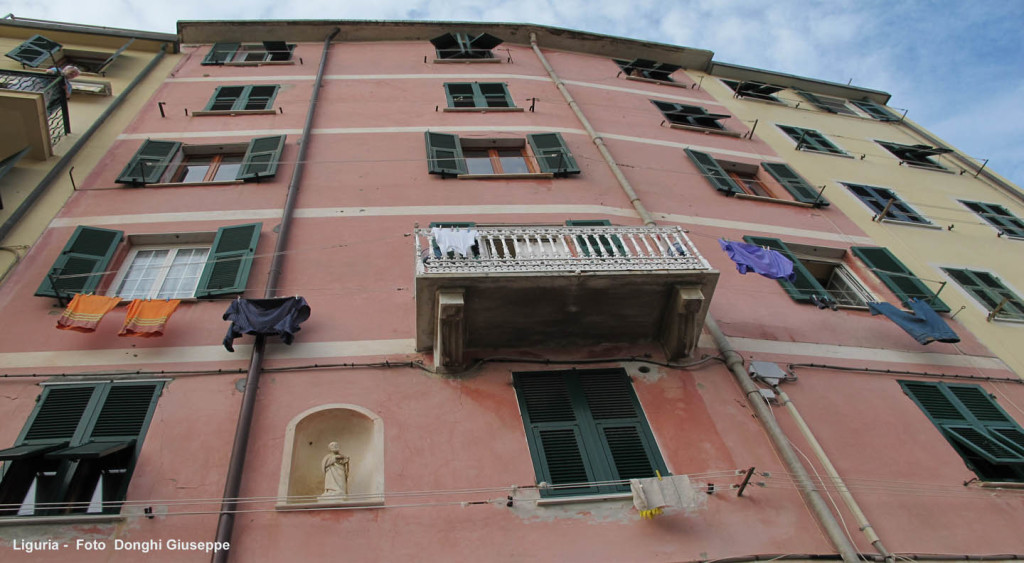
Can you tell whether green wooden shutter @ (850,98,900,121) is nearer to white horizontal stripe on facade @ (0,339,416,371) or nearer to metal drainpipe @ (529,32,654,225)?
metal drainpipe @ (529,32,654,225)

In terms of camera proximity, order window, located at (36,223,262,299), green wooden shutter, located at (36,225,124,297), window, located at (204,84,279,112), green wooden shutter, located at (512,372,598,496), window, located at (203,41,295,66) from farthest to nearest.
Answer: window, located at (203,41,295,66) < window, located at (204,84,279,112) < window, located at (36,223,262,299) < green wooden shutter, located at (36,225,124,297) < green wooden shutter, located at (512,372,598,496)

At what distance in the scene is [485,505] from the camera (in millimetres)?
7770

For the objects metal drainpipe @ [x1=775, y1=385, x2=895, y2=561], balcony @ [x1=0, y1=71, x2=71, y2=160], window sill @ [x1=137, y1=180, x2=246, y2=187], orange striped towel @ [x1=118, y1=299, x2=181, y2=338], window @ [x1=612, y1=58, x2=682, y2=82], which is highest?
window @ [x1=612, y1=58, x2=682, y2=82]

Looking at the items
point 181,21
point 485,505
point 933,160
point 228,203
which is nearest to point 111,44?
point 181,21

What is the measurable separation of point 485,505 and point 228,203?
25.8 ft

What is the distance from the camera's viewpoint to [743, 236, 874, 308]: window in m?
11.9

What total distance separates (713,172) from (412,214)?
717cm

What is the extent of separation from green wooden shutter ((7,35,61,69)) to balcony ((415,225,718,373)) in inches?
547

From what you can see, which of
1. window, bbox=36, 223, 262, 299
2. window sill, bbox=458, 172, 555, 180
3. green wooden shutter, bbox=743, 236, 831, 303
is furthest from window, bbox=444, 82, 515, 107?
window, bbox=36, 223, 262, 299

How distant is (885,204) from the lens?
15.9 m

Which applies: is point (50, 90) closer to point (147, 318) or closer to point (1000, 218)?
A: point (147, 318)

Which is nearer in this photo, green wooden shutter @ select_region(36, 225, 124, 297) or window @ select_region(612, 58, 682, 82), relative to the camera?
green wooden shutter @ select_region(36, 225, 124, 297)

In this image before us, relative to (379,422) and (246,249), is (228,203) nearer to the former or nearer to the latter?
(246,249)

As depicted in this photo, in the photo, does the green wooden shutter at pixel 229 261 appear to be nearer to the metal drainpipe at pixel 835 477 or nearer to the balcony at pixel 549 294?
the balcony at pixel 549 294
